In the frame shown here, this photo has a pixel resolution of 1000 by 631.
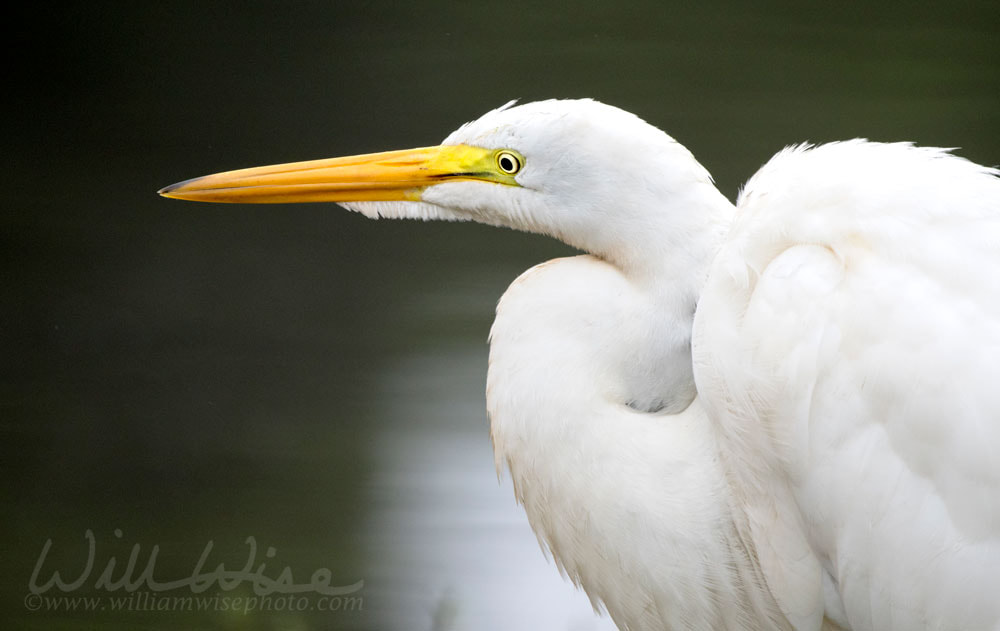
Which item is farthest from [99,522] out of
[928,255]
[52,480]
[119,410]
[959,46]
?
[959,46]

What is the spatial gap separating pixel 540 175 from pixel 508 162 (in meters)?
0.05

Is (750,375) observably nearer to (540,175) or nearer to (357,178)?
(540,175)

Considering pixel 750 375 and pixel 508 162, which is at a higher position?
→ pixel 508 162

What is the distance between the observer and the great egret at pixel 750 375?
1066 mm

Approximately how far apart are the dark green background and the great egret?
1.02m

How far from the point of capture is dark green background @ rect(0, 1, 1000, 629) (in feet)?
7.46

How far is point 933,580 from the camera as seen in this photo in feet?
3.50

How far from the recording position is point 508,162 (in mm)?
1268

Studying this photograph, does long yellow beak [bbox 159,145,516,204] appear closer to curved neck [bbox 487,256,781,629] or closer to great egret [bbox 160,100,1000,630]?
great egret [bbox 160,100,1000,630]

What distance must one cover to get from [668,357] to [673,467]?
5.3 inches

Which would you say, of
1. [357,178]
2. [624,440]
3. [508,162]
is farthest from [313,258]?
[624,440]

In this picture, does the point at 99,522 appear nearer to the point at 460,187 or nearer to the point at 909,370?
the point at 460,187

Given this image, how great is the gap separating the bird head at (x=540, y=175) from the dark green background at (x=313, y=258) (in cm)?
106

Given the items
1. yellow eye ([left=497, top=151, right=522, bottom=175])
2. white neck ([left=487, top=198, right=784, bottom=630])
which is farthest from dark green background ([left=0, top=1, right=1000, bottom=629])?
yellow eye ([left=497, top=151, right=522, bottom=175])
